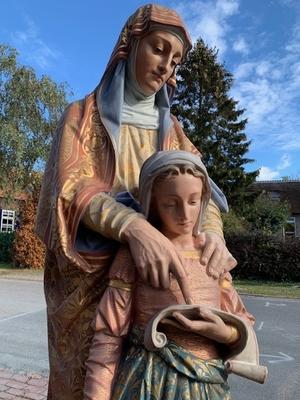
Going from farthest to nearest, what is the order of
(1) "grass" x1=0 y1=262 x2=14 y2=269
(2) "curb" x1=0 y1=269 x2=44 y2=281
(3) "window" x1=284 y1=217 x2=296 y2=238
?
(3) "window" x1=284 y1=217 x2=296 y2=238, (1) "grass" x1=0 y1=262 x2=14 y2=269, (2) "curb" x1=0 y1=269 x2=44 y2=281

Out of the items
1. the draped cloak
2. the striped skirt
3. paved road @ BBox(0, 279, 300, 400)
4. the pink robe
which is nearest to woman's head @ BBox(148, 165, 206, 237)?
the pink robe

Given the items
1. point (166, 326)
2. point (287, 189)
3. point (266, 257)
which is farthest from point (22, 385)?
point (287, 189)

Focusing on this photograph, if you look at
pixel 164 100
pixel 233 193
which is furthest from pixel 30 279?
pixel 164 100

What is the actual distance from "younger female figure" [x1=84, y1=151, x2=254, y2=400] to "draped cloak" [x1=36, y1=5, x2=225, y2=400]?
0.50 ft

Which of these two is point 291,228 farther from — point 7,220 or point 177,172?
point 177,172

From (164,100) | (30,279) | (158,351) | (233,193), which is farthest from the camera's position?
(233,193)

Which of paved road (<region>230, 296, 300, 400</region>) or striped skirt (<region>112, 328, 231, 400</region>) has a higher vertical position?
striped skirt (<region>112, 328, 231, 400</region>)

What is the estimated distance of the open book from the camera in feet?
4.25

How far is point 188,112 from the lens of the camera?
76.5 ft

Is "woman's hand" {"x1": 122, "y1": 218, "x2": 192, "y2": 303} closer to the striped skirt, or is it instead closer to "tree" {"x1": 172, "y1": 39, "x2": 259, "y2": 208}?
the striped skirt

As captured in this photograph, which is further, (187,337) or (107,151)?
(107,151)

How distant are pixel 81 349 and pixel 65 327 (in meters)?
0.12

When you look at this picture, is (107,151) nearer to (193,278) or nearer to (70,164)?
(70,164)

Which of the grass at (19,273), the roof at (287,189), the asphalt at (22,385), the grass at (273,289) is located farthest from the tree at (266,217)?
the asphalt at (22,385)
